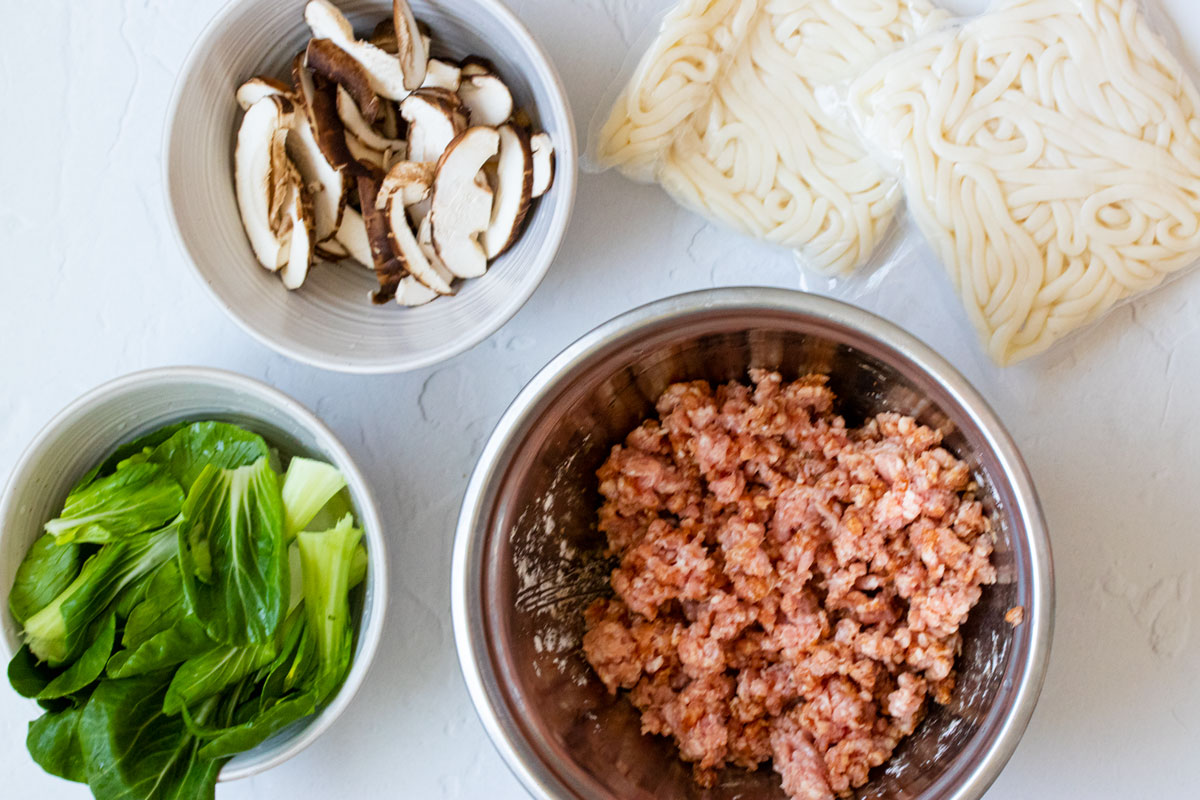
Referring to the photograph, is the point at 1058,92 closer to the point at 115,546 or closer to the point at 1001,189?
the point at 1001,189

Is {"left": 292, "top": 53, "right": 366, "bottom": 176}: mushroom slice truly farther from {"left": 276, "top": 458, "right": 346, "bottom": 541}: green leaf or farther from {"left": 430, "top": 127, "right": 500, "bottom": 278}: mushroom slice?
{"left": 276, "top": 458, "right": 346, "bottom": 541}: green leaf

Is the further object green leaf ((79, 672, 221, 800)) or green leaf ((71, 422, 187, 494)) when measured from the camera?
green leaf ((71, 422, 187, 494))

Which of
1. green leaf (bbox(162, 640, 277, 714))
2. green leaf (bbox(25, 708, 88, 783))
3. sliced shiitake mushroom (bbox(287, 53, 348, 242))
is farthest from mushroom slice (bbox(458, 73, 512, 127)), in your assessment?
green leaf (bbox(25, 708, 88, 783))

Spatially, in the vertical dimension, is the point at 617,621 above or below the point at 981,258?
below

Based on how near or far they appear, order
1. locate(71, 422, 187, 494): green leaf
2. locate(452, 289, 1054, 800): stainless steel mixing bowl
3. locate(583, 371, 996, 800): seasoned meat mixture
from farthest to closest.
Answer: locate(71, 422, 187, 494): green leaf < locate(583, 371, 996, 800): seasoned meat mixture < locate(452, 289, 1054, 800): stainless steel mixing bowl

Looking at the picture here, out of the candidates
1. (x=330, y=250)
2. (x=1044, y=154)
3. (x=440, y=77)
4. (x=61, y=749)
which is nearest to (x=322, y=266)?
(x=330, y=250)

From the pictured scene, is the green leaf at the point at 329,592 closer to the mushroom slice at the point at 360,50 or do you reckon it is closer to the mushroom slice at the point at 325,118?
the mushroom slice at the point at 325,118

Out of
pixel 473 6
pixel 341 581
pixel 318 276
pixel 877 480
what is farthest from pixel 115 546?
pixel 877 480
